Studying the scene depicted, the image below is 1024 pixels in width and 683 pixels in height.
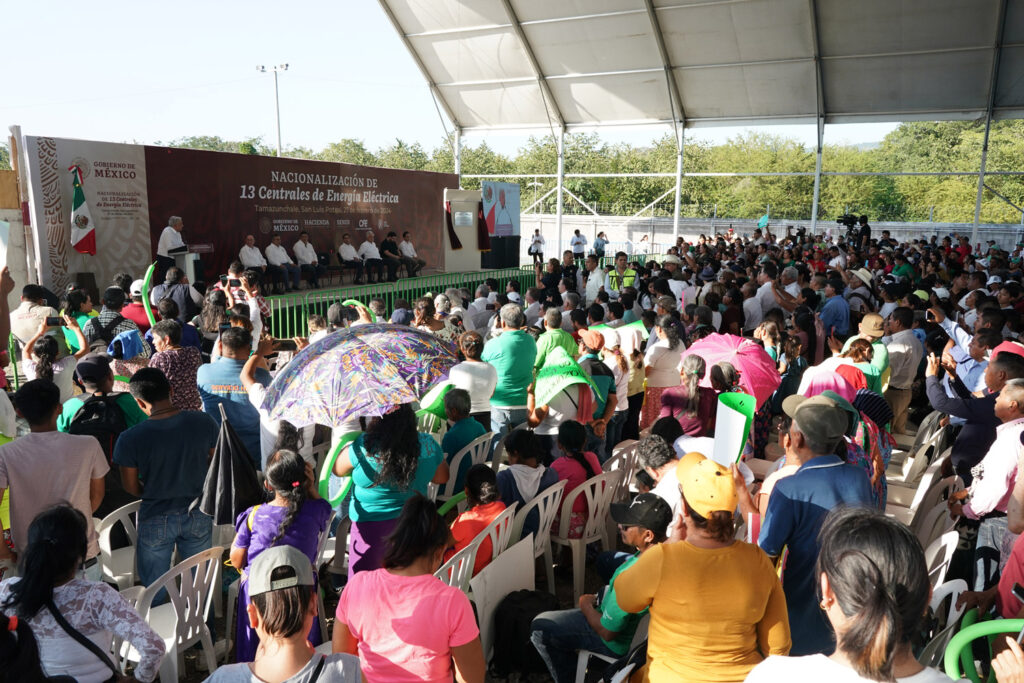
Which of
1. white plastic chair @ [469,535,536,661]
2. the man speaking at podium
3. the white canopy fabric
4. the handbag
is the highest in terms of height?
the white canopy fabric

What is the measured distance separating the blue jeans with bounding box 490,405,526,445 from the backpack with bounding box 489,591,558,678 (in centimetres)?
190

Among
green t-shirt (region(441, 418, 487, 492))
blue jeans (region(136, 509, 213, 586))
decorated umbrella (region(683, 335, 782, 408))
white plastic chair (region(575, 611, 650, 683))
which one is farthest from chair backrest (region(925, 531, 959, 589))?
blue jeans (region(136, 509, 213, 586))

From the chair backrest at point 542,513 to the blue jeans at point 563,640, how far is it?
658 millimetres

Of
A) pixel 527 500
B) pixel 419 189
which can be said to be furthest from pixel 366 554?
pixel 419 189

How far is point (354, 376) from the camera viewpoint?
3049mm

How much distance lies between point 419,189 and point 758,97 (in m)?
9.40

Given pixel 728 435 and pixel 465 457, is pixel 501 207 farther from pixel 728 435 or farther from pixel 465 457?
pixel 728 435

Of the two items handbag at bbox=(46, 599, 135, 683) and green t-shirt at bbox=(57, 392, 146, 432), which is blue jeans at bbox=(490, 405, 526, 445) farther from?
handbag at bbox=(46, 599, 135, 683)

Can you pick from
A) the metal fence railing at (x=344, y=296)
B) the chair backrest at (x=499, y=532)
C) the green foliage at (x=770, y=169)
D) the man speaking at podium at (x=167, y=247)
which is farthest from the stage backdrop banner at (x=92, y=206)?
the green foliage at (x=770, y=169)

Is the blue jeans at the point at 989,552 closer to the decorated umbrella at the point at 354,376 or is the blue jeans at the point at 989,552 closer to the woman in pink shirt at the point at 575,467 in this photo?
the woman in pink shirt at the point at 575,467

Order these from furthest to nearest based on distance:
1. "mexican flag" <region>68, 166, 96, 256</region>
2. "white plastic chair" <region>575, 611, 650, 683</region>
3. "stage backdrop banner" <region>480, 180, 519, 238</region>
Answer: "stage backdrop banner" <region>480, 180, 519, 238</region>
"mexican flag" <region>68, 166, 96, 256</region>
"white plastic chair" <region>575, 611, 650, 683</region>

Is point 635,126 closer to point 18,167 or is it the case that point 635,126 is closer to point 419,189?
point 419,189

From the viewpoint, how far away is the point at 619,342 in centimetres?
566

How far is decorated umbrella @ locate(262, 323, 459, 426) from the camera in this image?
2996mm
